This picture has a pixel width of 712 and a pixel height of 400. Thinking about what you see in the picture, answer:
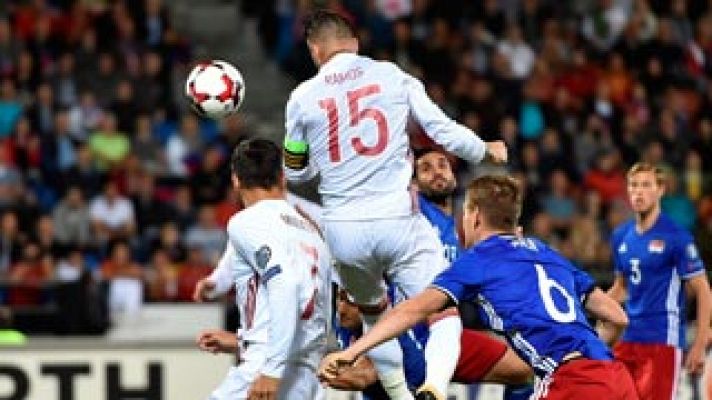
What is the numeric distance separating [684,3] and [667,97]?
5.67 feet

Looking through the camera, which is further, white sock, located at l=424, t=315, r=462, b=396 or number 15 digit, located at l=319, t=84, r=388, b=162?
number 15 digit, located at l=319, t=84, r=388, b=162

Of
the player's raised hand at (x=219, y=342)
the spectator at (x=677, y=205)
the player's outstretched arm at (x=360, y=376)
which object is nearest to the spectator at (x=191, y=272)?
the spectator at (x=677, y=205)

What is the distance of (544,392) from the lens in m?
8.41

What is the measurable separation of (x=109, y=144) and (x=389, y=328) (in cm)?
1023

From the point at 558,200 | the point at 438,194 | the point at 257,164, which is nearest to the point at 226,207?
the point at 558,200

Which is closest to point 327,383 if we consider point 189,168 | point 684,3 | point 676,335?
point 676,335

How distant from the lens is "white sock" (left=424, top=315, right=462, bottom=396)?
9.12 meters

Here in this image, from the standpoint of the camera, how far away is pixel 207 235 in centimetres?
1727

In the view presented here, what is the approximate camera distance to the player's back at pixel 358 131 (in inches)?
379

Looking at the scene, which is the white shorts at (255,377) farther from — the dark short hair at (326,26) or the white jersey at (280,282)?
the dark short hair at (326,26)

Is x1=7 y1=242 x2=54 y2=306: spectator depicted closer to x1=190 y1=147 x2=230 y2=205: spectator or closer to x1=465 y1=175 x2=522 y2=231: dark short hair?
x1=190 y1=147 x2=230 y2=205: spectator

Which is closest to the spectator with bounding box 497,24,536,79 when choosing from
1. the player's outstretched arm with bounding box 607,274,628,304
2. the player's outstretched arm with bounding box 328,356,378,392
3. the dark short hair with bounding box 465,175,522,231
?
the player's outstretched arm with bounding box 607,274,628,304

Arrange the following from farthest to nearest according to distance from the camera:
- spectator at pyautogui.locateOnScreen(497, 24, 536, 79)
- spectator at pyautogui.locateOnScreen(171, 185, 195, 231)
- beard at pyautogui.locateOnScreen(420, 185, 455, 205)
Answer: spectator at pyautogui.locateOnScreen(497, 24, 536, 79) → spectator at pyautogui.locateOnScreen(171, 185, 195, 231) → beard at pyautogui.locateOnScreen(420, 185, 455, 205)

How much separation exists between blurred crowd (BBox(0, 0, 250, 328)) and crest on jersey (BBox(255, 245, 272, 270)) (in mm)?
7068
